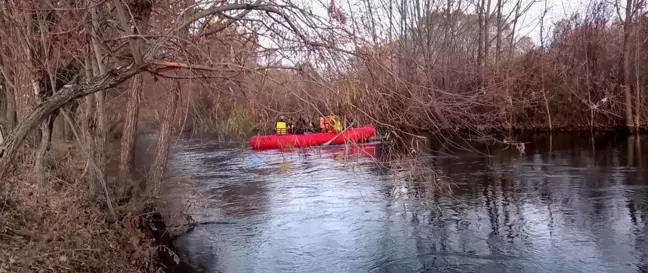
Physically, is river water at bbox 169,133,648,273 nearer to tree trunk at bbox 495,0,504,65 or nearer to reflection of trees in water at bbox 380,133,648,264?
reflection of trees in water at bbox 380,133,648,264

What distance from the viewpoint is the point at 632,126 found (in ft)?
84.5

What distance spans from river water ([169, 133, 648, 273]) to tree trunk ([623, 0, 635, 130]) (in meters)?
10.1

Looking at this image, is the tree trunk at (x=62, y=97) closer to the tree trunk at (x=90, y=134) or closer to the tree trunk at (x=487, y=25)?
the tree trunk at (x=90, y=134)

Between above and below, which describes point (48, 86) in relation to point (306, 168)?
above

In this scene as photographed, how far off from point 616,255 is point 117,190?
7.48m

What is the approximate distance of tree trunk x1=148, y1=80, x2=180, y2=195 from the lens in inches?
389

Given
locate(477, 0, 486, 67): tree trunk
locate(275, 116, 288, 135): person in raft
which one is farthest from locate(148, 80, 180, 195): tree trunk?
locate(477, 0, 486, 67): tree trunk

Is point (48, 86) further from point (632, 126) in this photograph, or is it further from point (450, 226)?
point (632, 126)

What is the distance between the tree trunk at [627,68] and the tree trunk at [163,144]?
2210cm

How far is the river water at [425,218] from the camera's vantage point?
790cm

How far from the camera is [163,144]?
10.4 meters

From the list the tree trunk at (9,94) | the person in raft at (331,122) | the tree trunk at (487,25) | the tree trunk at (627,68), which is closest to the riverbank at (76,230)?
the tree trunk at (9,94)

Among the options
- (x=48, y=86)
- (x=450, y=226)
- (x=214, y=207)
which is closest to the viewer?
(x=48, y=86)

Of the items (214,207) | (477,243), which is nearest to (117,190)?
(214,207)
